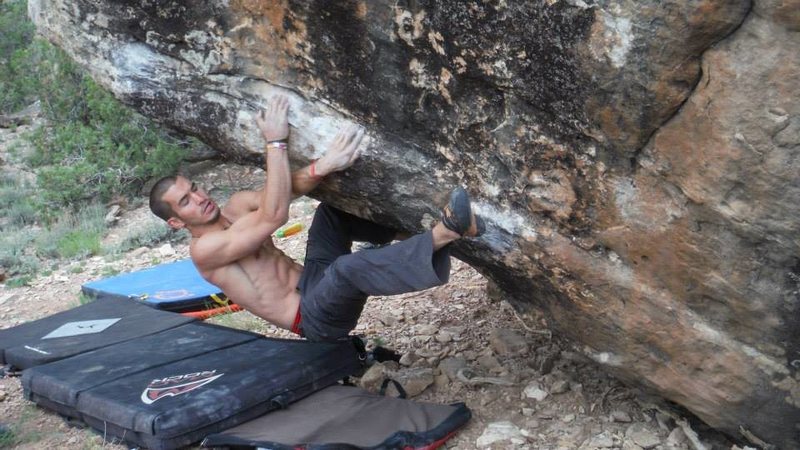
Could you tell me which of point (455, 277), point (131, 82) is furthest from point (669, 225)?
point (455, 277)

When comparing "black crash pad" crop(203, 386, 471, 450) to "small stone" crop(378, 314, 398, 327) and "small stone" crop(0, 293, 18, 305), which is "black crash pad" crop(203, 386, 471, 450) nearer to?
"small stone" crop(378, 314, 398, 327)

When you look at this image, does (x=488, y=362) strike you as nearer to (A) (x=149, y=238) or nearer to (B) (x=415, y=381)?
(B) (x=415, y=381)

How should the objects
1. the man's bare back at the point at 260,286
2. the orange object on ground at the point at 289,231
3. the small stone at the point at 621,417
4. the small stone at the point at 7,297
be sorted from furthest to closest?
the orange object on ground at the point at 289,231 < the small stone at the point at 7,297 < the man's bare back at the point at 260,286 < the small stone at the point at 621,417

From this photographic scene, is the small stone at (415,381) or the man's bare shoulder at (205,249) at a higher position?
the man's bare shoulder at (205,249)

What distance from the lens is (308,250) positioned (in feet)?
13.9

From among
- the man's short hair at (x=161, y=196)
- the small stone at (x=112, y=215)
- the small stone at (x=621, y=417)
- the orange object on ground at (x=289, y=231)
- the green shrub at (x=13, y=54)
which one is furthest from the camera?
the green shrub at (x=13, y=54)

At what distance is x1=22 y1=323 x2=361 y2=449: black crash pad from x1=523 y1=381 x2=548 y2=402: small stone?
798mm

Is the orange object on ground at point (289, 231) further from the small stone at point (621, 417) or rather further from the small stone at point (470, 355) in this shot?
the small stone at point (621, 417)

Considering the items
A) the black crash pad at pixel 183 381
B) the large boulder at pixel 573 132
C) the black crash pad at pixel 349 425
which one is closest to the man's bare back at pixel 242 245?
the black crash pad at pixel 183 381

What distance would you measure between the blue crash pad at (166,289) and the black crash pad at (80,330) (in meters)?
0.24

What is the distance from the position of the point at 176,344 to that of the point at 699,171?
281cm

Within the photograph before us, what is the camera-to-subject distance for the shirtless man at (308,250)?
3271 mm

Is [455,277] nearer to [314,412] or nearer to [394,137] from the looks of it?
[314,412]

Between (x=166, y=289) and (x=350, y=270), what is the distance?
265cm
